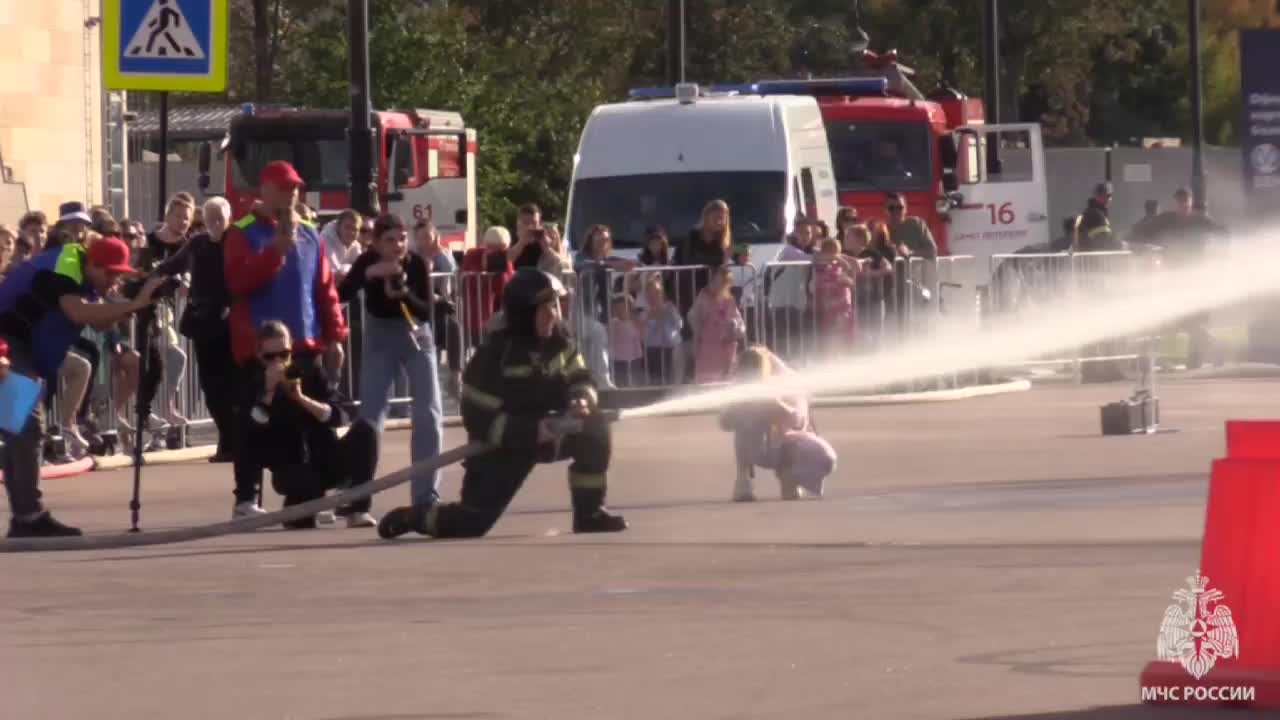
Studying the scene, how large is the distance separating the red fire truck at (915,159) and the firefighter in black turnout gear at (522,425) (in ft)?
55.9

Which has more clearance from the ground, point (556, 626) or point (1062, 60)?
point (1062, 60)

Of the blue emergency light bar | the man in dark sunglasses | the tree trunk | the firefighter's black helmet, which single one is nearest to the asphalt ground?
the firefighter's black helmet

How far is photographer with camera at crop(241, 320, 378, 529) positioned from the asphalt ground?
29cm

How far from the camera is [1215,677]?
8.63 meters

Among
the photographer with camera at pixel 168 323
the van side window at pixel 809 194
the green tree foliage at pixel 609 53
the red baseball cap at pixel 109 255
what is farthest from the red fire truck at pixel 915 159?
the red baseball cap at pixel 109 255

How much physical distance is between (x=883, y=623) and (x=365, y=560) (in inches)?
136

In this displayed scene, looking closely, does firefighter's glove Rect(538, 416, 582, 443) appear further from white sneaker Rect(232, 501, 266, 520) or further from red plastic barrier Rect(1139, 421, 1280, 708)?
red plastic barrier Rect(1139, 421, 1280, 708)

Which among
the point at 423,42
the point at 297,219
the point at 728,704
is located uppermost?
the point at 423,42

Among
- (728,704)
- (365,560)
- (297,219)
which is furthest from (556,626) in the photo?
(297,219)

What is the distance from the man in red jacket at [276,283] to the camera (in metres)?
14.9

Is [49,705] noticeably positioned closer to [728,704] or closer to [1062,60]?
[728,704]

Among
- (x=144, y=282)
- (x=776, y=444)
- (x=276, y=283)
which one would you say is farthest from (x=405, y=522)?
(x=776, y=444)

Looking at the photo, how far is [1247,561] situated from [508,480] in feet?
20.5

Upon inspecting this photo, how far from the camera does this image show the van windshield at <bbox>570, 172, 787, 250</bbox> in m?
27.6
